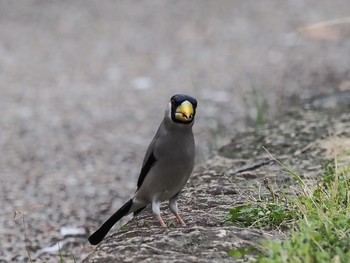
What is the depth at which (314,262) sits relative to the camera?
2.59 m

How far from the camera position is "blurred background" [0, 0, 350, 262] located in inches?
209

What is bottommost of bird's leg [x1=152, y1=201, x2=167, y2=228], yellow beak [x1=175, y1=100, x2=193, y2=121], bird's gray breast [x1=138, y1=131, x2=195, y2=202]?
bird's leg [x1=152, y1=201, x2=167, y2=228]

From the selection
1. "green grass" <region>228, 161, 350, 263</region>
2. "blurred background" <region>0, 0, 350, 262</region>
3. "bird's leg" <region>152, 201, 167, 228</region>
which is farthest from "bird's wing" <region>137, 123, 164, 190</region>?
"blurred background" <region>0, 0, 350, 262</region>

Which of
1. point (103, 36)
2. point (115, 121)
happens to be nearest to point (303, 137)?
point (115, 121)

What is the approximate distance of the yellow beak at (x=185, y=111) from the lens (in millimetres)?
3158

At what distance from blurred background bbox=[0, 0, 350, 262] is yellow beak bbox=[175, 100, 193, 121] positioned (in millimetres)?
1523

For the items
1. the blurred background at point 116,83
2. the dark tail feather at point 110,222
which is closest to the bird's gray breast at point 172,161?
the dark tail feather at point 110,222

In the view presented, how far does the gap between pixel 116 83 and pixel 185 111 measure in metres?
4.65

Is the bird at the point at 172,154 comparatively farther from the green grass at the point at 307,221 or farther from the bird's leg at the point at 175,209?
the green grass at the point at 307,221

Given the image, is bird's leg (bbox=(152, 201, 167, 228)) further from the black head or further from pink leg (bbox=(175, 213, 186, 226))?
the black head

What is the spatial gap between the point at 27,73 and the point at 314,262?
5776mm

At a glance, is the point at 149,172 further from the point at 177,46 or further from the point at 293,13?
the point at 293,13

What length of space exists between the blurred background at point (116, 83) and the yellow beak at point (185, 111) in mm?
1523

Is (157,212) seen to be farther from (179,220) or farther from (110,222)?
(110,222)
